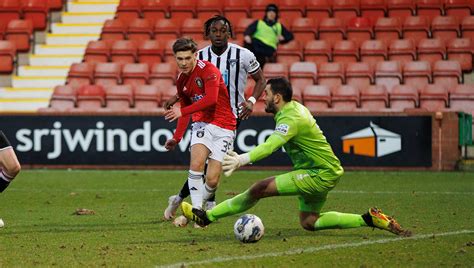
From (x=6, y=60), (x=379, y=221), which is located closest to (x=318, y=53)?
(x=6, y=60)

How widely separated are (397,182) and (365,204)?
11.4 feet

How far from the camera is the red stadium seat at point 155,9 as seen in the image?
2392 cm

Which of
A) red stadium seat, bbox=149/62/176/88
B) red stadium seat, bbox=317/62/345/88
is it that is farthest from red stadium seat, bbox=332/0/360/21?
red stadium seat, bbox=149/62/176/88

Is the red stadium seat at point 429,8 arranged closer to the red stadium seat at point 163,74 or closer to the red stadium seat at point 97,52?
the red stadium seat at point 163,74

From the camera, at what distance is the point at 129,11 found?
79.4 ft

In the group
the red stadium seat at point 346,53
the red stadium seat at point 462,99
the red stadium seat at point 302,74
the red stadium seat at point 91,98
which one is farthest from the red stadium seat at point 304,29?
the red stadium seat at point 91,98

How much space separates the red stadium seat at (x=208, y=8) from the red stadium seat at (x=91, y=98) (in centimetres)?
364

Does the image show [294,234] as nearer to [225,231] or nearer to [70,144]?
[225,231]

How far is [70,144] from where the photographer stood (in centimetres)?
1886

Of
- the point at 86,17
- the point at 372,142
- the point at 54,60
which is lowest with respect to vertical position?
the point at 372,142

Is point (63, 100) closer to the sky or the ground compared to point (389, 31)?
closer to the ground

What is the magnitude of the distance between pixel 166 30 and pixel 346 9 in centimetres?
406

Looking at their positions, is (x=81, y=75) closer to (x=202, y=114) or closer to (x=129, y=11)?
(x=129, y=11)

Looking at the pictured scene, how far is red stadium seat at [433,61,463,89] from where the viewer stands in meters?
20.6
